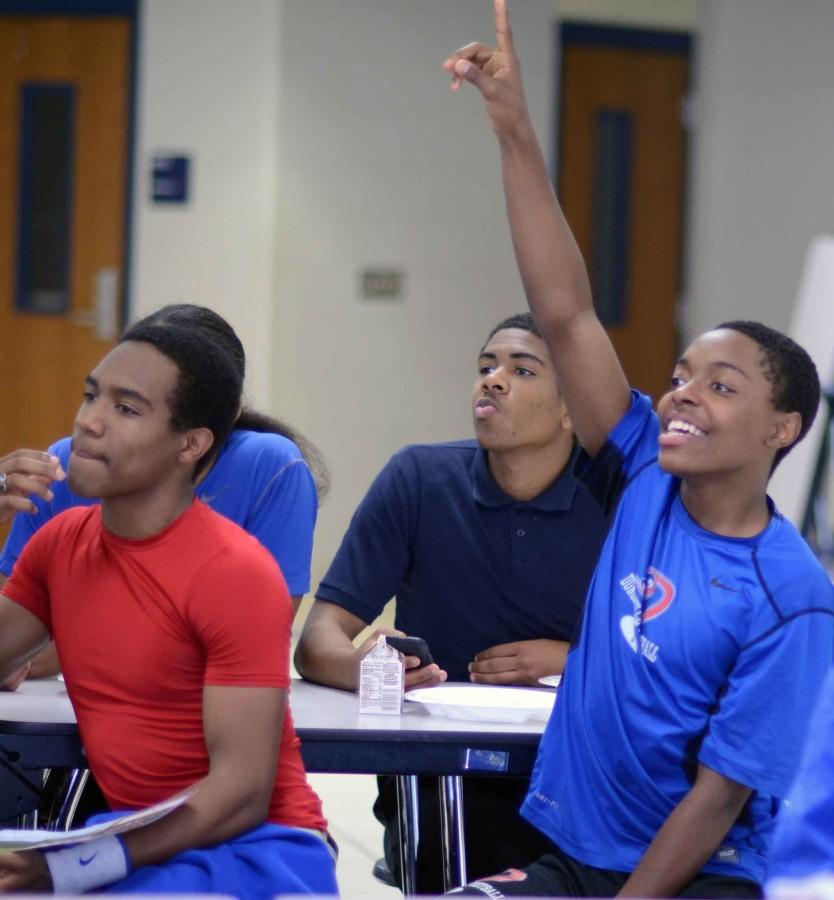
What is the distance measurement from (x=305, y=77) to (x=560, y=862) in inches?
213

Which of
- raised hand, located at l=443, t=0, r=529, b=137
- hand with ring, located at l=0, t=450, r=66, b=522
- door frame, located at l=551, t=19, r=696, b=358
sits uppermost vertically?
door frame, located at l=551, t=19, r=696, b=358

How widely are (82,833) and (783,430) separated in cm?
112

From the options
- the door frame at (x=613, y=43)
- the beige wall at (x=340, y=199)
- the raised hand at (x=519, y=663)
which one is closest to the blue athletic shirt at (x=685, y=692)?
the raised hand at (x=519, y=663)

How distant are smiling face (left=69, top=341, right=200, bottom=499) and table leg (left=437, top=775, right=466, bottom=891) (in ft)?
2.34

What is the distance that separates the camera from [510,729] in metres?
2.37

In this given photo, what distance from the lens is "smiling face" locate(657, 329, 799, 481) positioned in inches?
87.4

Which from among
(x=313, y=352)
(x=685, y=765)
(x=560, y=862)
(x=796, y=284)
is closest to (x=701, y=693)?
(x=685, y=765)

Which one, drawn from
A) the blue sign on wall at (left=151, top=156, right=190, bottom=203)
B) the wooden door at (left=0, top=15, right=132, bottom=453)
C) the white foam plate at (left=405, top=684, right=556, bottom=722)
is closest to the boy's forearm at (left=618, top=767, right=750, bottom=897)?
the white foam plate at (left=405, top=684, right=556, bottom=722)

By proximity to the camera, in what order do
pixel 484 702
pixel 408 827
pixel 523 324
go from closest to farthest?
pixel 484 702 < pixel 408 827 < pixel 523 324

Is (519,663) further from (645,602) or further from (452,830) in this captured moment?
(645,602)

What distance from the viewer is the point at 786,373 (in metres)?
2.27

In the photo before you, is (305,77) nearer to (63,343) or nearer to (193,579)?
(63,343)

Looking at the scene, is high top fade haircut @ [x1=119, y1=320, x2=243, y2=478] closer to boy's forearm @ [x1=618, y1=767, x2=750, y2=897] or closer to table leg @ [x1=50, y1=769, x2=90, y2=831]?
table leg @ [x1=50, y1=769, x2=90, y2=831]

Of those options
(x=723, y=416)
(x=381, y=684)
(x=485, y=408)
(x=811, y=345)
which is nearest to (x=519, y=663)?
(x=381, y=684)
